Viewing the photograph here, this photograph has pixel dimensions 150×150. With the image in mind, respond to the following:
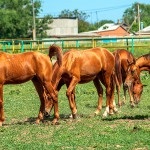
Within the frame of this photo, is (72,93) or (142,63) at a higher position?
(142,63)

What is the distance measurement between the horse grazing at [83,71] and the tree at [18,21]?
6698cm

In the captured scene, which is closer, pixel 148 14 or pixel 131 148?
pixel 131 148

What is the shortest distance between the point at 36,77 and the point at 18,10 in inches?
2922

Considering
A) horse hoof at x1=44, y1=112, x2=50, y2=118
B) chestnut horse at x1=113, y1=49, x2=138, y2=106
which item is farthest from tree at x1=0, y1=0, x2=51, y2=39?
horse hoof at x1=44, y1=112, x2=50, y2=118

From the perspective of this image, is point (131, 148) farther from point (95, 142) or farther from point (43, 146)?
point (43, 146)

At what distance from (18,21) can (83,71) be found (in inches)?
2737

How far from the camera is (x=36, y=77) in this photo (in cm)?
1084

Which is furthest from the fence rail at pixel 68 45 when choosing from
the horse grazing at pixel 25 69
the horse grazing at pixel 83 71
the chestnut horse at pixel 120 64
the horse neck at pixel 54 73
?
the horse grazing at pixel 25 69

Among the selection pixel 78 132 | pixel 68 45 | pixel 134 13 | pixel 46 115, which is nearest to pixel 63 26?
pixel 134 13

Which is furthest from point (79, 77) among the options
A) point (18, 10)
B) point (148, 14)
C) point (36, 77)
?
point (148, 14)

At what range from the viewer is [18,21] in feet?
262

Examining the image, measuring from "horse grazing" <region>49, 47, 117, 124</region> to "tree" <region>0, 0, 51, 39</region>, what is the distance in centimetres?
6698

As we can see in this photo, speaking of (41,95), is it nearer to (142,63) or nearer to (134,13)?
(142,63)

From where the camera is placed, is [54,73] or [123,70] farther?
[123,70]
